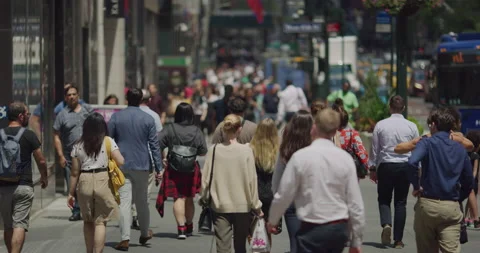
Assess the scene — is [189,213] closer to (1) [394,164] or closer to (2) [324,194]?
(1) [394,164]

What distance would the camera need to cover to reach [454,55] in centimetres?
2928

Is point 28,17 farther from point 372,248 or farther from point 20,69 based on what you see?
point 372,248

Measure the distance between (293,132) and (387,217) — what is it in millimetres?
3629

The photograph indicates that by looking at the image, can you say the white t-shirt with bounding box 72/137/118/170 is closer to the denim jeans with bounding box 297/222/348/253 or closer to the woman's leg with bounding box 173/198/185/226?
the woman's leg with bounding box 173/198/185/226

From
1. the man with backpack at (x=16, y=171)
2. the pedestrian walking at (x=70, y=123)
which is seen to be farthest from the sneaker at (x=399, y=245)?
the pedestrian walking at (x=70, y=123)

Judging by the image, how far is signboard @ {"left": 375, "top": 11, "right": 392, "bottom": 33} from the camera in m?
24.5

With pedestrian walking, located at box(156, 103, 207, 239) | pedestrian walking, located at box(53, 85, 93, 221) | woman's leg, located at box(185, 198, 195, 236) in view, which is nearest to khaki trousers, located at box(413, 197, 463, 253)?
pedestrian walking, located at box(156, 103, 207, 239)

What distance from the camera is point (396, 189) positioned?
13.8 metres

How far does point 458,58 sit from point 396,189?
52.4ft

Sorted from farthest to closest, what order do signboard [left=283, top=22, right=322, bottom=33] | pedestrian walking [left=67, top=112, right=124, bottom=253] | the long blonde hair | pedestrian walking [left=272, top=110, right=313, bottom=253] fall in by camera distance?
signboard [left=283, top=22, right=322, bottom=33] < pedestrian walking [left=67, top=112, right=124, bottom=253] < the long blonde hair < pedestrian walking [left=272, top=110, right=313, bottom=253]

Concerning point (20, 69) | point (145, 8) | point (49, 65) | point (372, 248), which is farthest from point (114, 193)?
point (145, 8)

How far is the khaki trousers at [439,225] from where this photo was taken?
33.9ft

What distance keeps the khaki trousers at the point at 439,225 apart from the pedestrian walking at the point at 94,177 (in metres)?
3.17

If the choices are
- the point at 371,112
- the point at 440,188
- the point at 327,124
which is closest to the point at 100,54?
the point at 371,112
